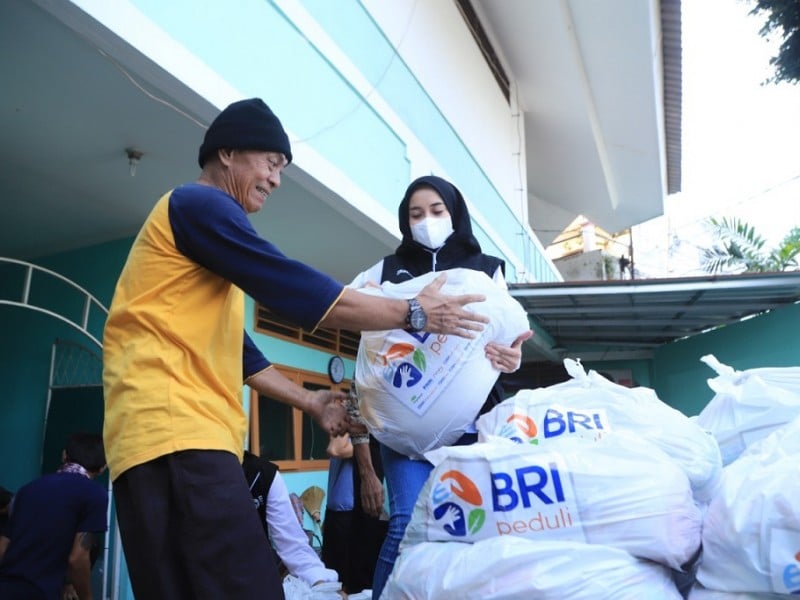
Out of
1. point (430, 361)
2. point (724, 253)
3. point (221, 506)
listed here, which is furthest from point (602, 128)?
point (221, 506)

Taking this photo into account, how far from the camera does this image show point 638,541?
4.76 ft

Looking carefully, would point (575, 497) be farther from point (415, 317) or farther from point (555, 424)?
point (415, 317)

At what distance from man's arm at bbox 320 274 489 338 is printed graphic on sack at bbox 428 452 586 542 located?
13.0 inches

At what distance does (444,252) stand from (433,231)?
3.3 inches

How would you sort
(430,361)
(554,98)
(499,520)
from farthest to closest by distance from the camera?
(554,98) < (430,361) < (499,520)

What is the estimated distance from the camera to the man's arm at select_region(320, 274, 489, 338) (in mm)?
1348

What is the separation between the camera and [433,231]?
2.28 metres

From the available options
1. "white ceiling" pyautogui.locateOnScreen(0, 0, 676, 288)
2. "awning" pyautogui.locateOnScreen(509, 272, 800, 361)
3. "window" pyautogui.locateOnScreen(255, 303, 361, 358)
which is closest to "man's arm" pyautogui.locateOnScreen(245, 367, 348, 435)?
"white ceiling" pyautogui.locateOnScreen(0, 0, 676, 288)

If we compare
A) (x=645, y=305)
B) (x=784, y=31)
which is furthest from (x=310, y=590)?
(x=784, y=31)

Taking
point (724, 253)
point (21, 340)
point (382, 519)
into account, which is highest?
point (724, 253)

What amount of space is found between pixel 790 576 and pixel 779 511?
0.39 feet

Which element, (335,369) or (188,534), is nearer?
(188,534)

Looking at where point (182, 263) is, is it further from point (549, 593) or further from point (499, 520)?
point (549, 593)

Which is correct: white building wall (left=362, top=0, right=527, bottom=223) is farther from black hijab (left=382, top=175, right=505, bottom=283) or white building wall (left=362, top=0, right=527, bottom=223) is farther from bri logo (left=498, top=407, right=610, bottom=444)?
bri logo (left=498, top=407, right=610, bottom=444)
